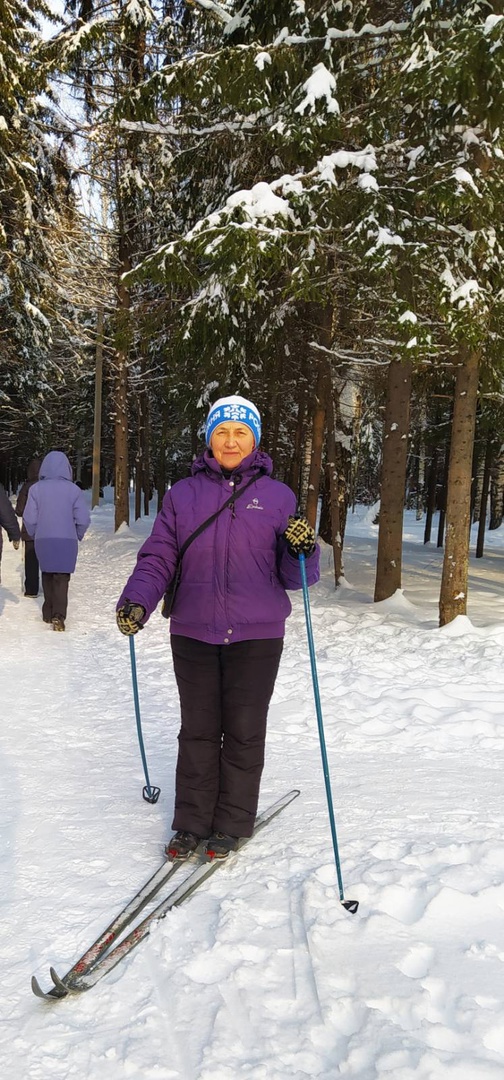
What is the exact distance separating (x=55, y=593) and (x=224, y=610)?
5961 mm

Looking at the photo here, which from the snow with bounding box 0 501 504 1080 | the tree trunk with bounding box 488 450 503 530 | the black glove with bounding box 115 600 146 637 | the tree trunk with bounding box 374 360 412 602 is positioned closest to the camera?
the snow with bounding box 0 501 504 1080

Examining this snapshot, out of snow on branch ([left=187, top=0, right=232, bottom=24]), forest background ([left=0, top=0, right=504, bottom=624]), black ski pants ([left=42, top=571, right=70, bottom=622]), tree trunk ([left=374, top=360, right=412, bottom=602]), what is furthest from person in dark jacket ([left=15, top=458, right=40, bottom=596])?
snow on branch ([left=187, top=0, right=232, bottom=24])

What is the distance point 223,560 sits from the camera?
3363 mm

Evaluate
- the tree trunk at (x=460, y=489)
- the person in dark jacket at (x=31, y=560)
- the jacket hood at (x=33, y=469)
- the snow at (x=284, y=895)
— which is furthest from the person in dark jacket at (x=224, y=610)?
the jacket hood at (x=33, y=469)

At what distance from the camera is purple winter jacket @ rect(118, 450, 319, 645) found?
11.0 feet

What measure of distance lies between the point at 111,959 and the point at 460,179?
21.3 feet

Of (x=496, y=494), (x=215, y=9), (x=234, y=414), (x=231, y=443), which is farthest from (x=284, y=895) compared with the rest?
(x=496, y=494)

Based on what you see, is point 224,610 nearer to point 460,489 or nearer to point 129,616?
point 129,616

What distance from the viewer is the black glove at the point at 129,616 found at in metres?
3.22

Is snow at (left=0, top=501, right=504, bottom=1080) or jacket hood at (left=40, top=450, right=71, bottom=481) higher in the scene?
jacket hood at (left=40, top=450, right=71, bottom=481)

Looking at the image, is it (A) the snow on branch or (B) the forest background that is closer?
(B) the forest background

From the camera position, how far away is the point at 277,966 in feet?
8.46

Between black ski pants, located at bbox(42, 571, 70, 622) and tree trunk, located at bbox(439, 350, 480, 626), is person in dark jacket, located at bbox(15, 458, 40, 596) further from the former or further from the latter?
tree trunk, located at bbox(439, 350, 480, 626)

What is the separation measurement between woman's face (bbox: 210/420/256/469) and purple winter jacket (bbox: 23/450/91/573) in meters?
5.52
